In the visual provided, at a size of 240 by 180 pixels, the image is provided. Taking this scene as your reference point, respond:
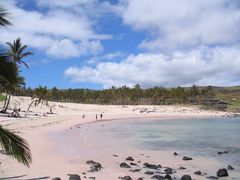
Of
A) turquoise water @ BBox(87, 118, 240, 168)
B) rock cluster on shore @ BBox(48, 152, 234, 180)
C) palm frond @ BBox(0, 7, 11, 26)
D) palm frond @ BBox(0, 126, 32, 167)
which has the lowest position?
turquoise water @ BBox(87, 118, 240, 168)

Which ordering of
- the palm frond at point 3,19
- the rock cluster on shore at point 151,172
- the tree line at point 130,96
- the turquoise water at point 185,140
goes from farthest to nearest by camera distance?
the tree line at point 130,96
the turquoise water at point 185,140
the rock cluster on shore at point 151,172
the palm frond at point 3,19

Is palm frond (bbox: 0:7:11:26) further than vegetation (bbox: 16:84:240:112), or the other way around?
vegetation (bbox: 16:84:240:112)

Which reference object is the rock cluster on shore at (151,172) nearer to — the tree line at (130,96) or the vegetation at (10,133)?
the vegetation at (10,133)

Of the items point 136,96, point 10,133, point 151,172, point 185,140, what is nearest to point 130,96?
point 136,96

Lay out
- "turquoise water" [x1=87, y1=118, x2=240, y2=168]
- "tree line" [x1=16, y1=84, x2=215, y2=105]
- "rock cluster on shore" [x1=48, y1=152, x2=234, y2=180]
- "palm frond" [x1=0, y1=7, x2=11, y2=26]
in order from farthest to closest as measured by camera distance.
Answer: "tree line" [x1=16, y1=84, x2=215, y2=105]
"turquoise water" [x1=87, y1=118, x2=240, y2=168]
"rock cluster on shore" [x1=48, y1=152, x2=234, y2=180]
"palm frond" [x1=0, y1=7, x2=11, y2=26]

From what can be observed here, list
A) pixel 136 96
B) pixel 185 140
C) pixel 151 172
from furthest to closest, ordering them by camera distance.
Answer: pixel 136 96, pixel 185 140, pixel 151 172

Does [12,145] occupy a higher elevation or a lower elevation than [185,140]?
higher

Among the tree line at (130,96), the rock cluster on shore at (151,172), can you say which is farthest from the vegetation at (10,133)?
the tree line at (130,96)

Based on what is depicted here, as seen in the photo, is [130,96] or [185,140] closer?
[185,140]

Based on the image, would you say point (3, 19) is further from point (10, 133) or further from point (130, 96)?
point (130, 96)

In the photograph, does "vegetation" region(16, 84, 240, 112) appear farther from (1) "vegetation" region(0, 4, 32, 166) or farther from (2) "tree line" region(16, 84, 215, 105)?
(1) "vegetation" region(0, 4, 32, 166)

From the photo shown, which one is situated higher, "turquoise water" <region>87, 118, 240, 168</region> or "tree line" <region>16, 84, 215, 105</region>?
"tree line" <region>16, 84, 215, 105</region>

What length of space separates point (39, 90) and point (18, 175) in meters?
84.5

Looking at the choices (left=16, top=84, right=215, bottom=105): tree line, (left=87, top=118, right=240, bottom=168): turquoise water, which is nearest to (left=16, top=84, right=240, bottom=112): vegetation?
(left=16, top=84, right=215, bottom=105): tree line
